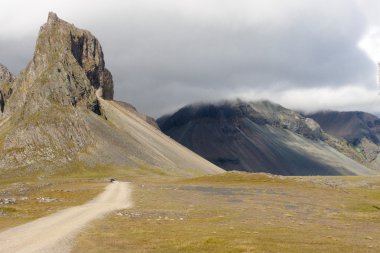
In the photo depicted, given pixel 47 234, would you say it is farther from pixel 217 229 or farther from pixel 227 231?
pixel 227 231

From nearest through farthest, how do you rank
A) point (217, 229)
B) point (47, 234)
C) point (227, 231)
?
point (47, 234) → point (227, 231) → point (217, 229)

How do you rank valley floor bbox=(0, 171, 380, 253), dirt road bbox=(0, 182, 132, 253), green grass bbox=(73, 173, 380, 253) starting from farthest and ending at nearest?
1. valley floor bbox=(0, 171, 380, 253)
2. green grass bbox=(73, 173, 380, 253)
3. dirt road bbox=(0, 182, 132, 253)

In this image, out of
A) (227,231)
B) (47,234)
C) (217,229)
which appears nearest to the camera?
(47,234)

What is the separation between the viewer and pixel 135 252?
35.7 m

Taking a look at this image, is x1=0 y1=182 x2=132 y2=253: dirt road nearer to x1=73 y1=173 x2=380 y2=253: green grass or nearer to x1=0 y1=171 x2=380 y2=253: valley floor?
x1=0 y1=171 x2=380 y2=253: valley floor

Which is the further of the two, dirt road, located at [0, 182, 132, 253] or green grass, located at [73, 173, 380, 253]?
green grass, located at [73, 173, 380, 253]

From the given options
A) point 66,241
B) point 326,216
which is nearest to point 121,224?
point 66,241

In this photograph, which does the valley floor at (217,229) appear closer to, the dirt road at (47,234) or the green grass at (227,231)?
the green grass at (227,231)

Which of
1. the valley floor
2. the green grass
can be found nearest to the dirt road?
the valley floor

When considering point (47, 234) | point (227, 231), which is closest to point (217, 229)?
point (227, 231)

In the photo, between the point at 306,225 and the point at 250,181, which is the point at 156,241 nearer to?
the point at 306,225

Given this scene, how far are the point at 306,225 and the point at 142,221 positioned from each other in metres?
20.0

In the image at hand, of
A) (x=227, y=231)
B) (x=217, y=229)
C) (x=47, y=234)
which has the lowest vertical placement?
(x=47, y=234)

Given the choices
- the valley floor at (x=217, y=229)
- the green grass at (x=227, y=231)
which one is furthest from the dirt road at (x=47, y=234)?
the green grass at (x=227, y=231)
